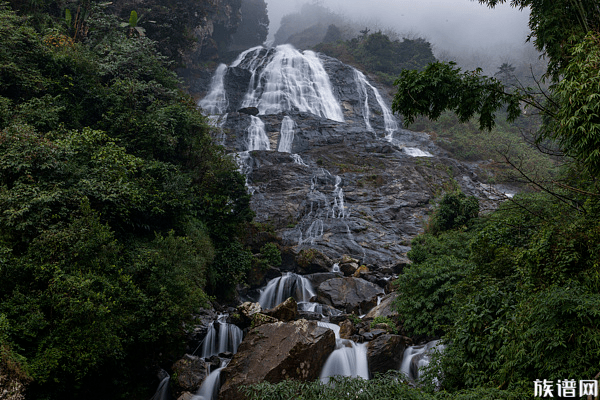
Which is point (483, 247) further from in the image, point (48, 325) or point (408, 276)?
point (48, 325)

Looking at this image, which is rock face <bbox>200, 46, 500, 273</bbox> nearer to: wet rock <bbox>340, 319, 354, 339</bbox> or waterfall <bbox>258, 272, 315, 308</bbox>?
waterfall <bbox>258, 272, 315, 308</bbox>

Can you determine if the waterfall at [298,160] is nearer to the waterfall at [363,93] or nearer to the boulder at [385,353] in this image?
the waterfall at [363,93]

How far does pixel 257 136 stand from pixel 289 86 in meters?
11.6

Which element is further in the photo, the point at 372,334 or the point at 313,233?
the point at 313,233

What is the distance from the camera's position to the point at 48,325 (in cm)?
759

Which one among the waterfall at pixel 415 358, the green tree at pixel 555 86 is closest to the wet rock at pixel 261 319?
the waterfall at pixel 415 358

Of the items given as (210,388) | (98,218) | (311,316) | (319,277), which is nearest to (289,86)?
(319,277)

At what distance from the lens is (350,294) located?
1611 centimetres

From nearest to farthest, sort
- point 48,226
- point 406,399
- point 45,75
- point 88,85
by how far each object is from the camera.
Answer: point 406,399
point 48,226
point 45,75
point 88,85

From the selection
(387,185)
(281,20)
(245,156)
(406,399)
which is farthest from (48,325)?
(281,20)

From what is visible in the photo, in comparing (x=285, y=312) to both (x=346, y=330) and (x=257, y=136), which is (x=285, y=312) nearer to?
(x=346, y=330)

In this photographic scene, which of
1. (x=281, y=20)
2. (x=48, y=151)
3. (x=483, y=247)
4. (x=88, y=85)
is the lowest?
(x=483, y=247)

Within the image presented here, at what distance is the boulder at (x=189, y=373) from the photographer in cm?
1003

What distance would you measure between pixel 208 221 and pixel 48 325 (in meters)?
8.61
